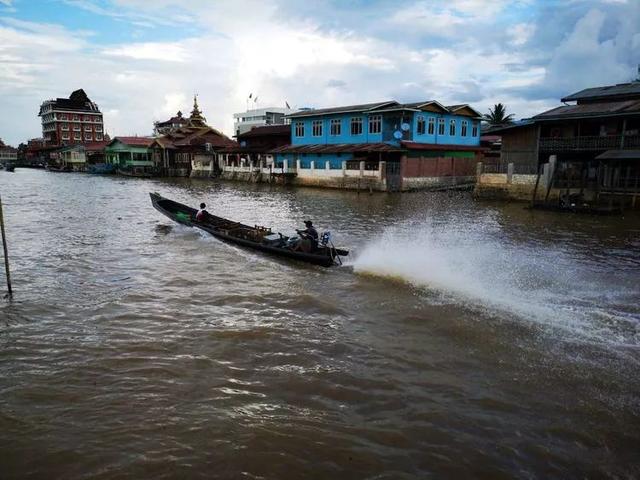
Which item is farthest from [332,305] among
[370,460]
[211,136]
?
[211,136]

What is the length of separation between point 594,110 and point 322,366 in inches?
1053

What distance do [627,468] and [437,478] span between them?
2053 mm

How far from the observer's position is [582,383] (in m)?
6.88

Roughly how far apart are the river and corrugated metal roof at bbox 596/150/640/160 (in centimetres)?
1115

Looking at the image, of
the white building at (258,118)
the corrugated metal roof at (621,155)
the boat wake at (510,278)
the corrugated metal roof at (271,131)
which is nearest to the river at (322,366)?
the boat wake at (510,278)

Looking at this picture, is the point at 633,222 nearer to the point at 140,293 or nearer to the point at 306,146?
the point at 140,293

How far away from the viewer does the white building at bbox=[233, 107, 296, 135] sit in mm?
87500

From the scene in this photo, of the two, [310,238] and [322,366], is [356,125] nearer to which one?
[310,238]

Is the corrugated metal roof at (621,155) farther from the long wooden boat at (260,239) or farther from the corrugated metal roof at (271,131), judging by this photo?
the corrugated metal roof at (271,131)

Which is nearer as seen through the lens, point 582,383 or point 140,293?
point 582,383

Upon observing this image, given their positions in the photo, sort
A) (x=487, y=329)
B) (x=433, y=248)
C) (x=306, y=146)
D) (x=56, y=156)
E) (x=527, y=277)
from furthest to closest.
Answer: (x=56, y=156), (x=306, y=146), (x=433, y=248), (x=527, y=277), (x=487, y=329)

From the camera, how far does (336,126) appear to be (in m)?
44.2

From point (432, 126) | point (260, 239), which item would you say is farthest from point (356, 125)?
point (260, 239)

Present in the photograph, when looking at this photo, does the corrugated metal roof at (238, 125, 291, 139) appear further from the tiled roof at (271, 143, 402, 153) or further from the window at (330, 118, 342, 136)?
the window at (330, 118, 342, 136)
